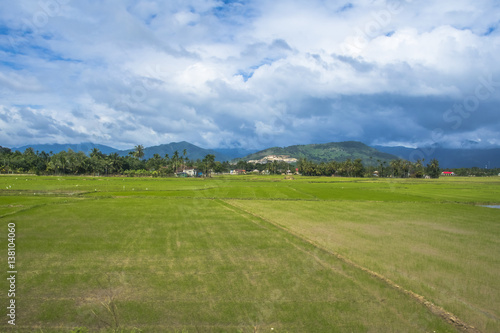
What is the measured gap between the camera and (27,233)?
1509 cm

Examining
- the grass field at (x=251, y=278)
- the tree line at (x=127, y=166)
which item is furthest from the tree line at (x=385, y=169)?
the grass field at (x=251, y=278)

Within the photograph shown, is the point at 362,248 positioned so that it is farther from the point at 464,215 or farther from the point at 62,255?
the point at 464,215

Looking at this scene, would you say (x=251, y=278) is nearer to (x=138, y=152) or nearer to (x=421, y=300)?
(x=421, y=300)

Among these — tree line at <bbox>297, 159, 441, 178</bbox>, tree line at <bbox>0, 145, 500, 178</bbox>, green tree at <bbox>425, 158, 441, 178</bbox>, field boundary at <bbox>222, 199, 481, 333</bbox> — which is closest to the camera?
field boundary at <bbox>222, 199, 481, 333</bbox>

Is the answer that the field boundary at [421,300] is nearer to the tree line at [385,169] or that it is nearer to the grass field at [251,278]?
the grass field at [251,278]

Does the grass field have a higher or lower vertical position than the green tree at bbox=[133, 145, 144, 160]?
lower

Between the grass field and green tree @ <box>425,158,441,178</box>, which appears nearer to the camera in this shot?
the grass field

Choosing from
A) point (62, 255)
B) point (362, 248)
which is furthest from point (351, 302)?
point (62, 255)

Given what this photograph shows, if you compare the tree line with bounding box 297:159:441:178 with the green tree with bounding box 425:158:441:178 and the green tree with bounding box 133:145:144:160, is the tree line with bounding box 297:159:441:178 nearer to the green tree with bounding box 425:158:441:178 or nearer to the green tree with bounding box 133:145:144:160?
the green tree with bounding box 425:158:441:178

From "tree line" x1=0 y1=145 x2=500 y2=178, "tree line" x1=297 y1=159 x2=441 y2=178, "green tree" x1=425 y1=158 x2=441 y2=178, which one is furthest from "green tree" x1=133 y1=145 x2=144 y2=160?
"green tree" x1=425 y1=158 x2=441 y2=178

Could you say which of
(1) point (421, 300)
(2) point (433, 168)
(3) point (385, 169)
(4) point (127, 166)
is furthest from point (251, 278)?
(3) point (385, 169)

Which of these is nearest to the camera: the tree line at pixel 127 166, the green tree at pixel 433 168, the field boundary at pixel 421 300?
the field boundary at pixel 421 300

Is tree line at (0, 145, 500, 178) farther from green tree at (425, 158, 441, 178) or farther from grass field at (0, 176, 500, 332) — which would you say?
grass field at (0, 176, 500, 332)

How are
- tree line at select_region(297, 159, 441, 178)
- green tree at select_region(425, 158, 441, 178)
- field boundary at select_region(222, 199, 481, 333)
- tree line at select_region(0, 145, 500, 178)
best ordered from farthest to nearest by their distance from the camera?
tree line at select_region(297, 159, 441, 178)
green tree at select_region(425, 158, 441, 178)
tree line at select_region(0, 145, 500, 178)
field boundary at select_region(222, 199, 481, 333)
